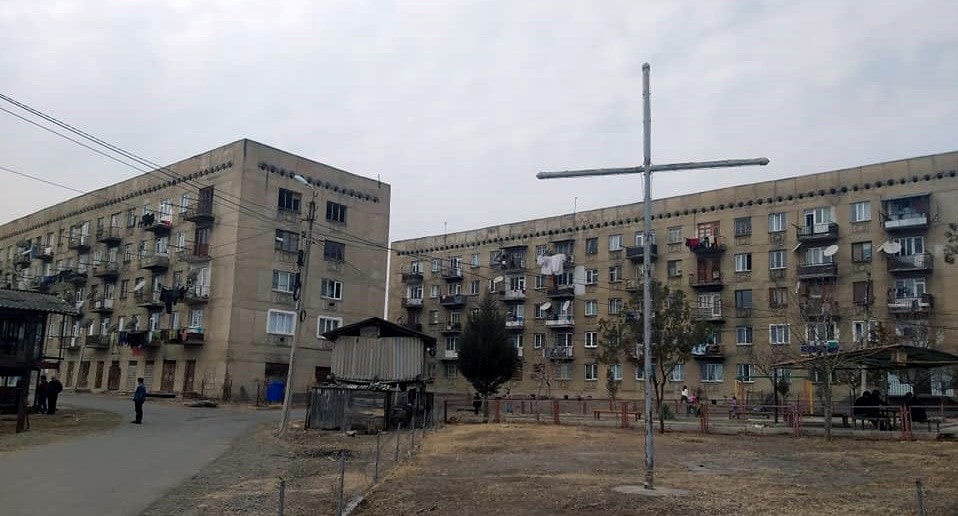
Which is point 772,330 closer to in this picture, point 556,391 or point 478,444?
point 556,391

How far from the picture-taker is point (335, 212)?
197ft

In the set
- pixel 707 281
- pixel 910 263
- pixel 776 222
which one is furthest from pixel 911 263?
pixel 707 281

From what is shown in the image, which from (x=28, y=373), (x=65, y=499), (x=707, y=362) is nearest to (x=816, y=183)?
(x=707, y=362)

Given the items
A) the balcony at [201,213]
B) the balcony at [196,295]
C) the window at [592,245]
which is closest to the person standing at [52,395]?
the balcony at [196,295]

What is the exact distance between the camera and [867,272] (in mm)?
50469

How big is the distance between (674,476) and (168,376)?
4751 cm

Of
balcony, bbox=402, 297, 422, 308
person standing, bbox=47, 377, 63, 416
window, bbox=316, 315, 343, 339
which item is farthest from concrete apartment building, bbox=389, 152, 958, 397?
person standing, bbox=47, 377, 63, 416

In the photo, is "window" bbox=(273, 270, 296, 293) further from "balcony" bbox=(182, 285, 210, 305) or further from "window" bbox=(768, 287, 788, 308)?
"window" bbox=(768, 287, 788, 308)

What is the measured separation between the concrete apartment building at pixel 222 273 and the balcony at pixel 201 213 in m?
0.11

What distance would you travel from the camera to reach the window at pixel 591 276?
210 feet

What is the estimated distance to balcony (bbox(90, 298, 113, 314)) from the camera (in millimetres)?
65625

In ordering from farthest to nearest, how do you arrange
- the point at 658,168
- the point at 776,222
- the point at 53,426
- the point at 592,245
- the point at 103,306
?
1. the point at 103,306
2. the point at 592,245
3. the point at 776,222
4. the point at 53,426
5. the point at 658,168

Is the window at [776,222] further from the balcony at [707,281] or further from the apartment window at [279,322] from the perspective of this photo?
the apartment window at [279,322]

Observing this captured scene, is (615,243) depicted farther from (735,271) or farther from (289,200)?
(289,200)
